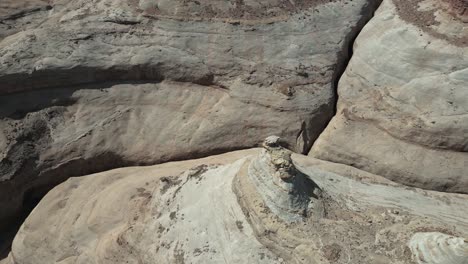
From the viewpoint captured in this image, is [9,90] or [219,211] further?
[9,90]

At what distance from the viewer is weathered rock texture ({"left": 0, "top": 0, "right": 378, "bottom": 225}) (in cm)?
786

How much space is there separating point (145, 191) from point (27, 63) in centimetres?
301

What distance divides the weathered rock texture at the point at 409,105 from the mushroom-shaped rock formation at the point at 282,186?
2367 mm

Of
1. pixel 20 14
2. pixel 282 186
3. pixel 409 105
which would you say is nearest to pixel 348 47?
pixel 409 105

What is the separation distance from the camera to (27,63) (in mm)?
7973

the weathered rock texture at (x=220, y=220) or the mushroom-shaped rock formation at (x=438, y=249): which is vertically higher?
the mushroom-shaped rock formation at (x=438, y=249)

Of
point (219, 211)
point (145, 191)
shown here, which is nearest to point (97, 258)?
point (145, 191)

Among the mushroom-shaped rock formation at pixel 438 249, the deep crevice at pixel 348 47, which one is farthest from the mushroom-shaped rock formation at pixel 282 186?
the deep crevice at pixel 348 47

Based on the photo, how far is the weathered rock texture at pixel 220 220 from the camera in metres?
5.32

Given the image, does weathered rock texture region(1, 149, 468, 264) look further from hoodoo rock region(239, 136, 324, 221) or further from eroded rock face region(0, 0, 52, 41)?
eroded rock face region(0, 0, 52, 41)

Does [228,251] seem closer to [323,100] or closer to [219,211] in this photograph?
[219,211]

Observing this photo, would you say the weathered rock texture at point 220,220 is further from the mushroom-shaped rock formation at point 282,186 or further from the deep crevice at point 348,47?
the deep crevice at point 348,47

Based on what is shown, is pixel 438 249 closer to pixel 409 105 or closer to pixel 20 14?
pixel 409 105

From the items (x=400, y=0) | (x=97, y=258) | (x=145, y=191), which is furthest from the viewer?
(x=400, y=0)
